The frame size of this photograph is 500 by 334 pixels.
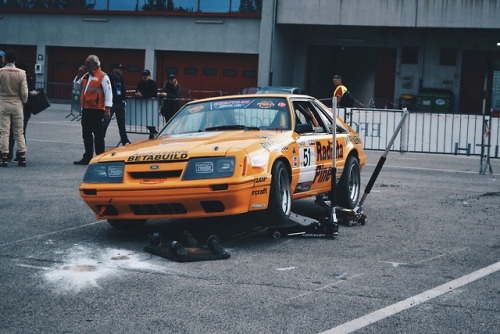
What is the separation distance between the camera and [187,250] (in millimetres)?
8016

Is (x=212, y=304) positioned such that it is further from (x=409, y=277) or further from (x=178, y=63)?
(x=178, y=63)

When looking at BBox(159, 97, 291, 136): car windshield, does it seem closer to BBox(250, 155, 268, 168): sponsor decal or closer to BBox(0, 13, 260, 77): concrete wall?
BBox(250, 155, 268, 168): sponsor decal

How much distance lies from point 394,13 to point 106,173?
3019 cm

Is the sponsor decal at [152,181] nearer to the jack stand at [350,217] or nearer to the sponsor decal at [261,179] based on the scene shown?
the sponsor decal at [261,179]

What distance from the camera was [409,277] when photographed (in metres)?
7.42

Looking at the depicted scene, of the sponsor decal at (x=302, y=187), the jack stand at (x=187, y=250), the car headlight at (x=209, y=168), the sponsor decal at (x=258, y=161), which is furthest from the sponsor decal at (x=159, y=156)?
the sponsor decal at (x=302, y=187)

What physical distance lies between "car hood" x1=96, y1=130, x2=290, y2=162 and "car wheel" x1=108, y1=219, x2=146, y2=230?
661 millimetres

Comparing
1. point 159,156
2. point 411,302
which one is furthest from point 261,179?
point 411,302

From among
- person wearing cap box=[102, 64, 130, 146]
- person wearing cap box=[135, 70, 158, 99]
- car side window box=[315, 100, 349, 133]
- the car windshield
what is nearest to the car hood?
the car windshield

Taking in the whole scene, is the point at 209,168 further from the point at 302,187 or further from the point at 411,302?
the point at 411,302

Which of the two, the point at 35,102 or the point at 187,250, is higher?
the point at 35,102

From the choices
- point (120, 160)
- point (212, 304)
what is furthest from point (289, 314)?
point (120, 160)

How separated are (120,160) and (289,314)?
10.4 feet

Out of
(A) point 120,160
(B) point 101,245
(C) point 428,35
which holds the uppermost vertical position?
(C) point 428,35
